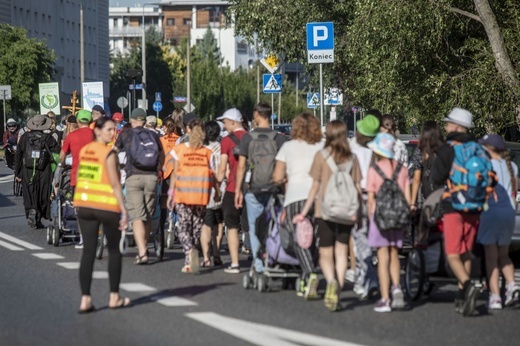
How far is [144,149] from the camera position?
17.2 meters

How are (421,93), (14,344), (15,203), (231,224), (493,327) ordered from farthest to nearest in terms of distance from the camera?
(15,203) < (421,93) < (231,224) < (493,327) < (14,344)

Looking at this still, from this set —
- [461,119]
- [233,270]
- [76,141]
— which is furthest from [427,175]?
[76,141]

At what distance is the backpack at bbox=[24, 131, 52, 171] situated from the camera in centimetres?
2312

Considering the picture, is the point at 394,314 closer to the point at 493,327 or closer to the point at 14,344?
the point at 493,327

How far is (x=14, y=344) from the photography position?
34.3ft

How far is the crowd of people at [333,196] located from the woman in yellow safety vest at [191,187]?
11mm

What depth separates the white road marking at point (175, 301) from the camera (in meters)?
12.9

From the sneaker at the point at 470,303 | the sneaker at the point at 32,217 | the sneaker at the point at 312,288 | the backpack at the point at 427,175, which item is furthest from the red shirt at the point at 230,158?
the sneaker at the point at 32,217

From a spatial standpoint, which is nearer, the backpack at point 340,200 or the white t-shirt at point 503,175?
the backpack at point 340,200

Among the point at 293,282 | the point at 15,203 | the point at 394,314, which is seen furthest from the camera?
the point at 15,203

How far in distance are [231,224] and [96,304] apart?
351 cm

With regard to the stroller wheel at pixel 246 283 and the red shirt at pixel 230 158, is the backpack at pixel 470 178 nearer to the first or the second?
the stroller wheel at pixel 246 283

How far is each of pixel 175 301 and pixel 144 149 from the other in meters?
4.29

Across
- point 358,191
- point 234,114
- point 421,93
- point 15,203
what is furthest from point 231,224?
point 15,203
